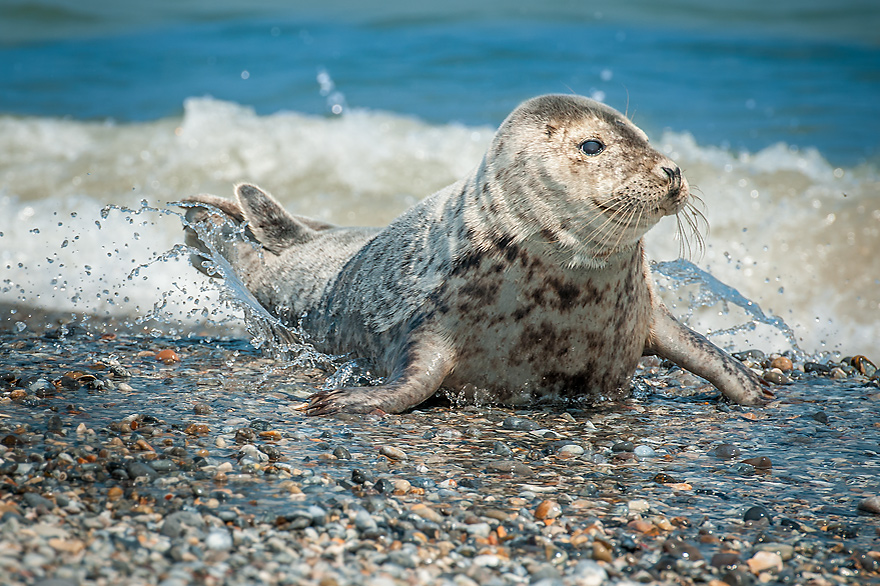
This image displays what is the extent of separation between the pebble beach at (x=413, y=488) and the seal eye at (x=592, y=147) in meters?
1.25

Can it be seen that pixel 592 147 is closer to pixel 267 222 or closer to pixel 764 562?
pixel 764 562

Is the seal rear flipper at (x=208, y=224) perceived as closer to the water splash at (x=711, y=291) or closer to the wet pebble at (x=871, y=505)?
the water splash at (x=711, y=291)

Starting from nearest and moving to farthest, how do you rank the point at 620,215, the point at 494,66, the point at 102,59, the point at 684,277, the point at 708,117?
the point at 620,215 < the point at 684,277 < the point at 708,117 < the point at 494,66 < the point at 102,59

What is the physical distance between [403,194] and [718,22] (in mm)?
12568

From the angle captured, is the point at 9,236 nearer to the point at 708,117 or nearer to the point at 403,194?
the point at 403,194

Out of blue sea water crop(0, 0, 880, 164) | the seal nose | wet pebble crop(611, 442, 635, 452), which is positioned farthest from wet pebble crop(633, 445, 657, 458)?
blue sea water crop(0, 0, 880, 164)

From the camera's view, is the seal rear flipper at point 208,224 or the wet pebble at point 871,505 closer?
the wet pebble at point 871,505

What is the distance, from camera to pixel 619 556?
9.07 feet

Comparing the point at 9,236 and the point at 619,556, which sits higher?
the point at 9,236

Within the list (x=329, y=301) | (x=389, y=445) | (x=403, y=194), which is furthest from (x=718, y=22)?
(x=389, y=445)

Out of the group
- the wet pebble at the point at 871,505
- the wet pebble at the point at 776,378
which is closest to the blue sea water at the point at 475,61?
the wet pebble at the point at 776,378

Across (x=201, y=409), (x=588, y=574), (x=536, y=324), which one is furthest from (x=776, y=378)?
(x=201, y=409)

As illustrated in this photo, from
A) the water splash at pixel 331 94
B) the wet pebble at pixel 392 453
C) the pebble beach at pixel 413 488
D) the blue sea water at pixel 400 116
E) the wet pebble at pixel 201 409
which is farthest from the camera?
the water splash at pixel 331 94

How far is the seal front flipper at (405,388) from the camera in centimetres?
407
